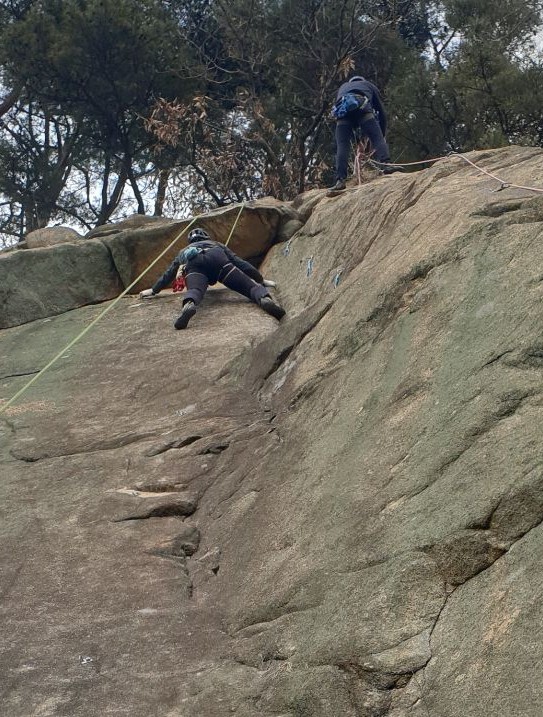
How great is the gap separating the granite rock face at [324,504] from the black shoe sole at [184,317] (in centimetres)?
107

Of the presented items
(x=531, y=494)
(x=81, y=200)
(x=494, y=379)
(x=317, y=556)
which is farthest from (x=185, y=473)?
(x=81, y=200)

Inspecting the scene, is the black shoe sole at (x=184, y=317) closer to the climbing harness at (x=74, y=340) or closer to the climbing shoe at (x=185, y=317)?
the climbing shoe at (x=185, y=317)

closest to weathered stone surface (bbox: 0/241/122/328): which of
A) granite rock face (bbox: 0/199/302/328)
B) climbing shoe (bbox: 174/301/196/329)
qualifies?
granite rock face (bbox: 0/199/302/328)

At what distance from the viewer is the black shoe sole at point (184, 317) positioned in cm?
1009

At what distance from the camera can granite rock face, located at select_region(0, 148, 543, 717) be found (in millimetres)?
4238

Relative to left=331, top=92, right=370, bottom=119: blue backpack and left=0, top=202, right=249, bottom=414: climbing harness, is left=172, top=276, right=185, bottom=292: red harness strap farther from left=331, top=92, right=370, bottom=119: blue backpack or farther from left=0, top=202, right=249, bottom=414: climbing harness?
left=331, top=92, right=370, bottom=119: blue backpack

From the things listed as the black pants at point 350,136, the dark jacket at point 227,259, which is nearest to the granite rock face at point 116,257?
the black pants at point 350,136

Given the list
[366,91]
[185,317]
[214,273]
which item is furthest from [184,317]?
[366,91]

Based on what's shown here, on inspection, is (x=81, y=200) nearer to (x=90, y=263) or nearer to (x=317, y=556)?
(x=90, y=263)

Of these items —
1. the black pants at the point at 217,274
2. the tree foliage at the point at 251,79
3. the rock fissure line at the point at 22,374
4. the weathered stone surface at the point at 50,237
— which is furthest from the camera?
the tree foliage at the point at 251,79

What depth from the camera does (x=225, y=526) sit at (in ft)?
20.1

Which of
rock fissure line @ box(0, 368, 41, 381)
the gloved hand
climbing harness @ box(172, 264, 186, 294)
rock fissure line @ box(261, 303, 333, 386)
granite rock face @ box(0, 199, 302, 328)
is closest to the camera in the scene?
rock fissure line @ box(261, 303, 333, 386)

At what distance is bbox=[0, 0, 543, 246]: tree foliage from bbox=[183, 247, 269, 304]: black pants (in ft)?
21.1

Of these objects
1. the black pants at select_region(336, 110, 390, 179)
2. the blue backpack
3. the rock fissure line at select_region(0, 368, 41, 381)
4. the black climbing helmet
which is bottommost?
the rock fissure line at select_region(0, 368, 41, 381)
